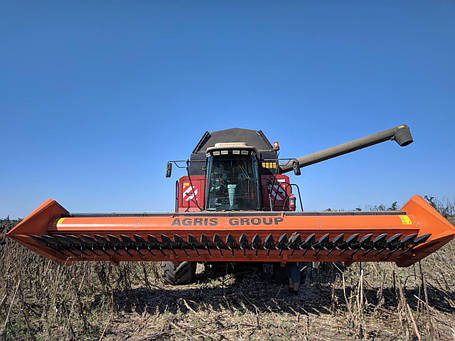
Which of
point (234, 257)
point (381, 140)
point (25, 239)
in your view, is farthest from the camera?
point (381, 140)

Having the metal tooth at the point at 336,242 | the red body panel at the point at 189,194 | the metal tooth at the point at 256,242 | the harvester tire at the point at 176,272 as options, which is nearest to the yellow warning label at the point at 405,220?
A: the metal tooth at the point at 336,242

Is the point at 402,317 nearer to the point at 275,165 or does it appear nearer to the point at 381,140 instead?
the point at 275,165

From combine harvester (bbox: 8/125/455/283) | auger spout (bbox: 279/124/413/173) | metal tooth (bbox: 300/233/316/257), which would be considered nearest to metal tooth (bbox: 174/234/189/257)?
combine harvester (bbox: 8/125/455/283)

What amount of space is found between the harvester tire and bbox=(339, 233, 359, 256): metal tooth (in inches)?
95.4

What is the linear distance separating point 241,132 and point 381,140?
3704 mm

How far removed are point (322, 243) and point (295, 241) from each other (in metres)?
0.28

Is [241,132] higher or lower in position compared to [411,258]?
higher

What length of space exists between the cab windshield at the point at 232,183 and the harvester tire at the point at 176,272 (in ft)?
3.35

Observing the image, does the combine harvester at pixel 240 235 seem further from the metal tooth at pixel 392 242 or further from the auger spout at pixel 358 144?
the auger spout at pixel 358 144

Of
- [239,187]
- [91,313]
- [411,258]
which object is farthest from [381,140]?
[91,313]

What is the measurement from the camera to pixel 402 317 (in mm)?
Answer: 2889

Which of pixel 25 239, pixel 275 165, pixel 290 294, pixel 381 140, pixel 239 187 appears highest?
pixel 381 140

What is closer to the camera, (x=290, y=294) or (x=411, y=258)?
(x=411, y=258)

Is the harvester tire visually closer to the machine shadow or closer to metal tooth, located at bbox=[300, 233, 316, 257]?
the machine shadow
